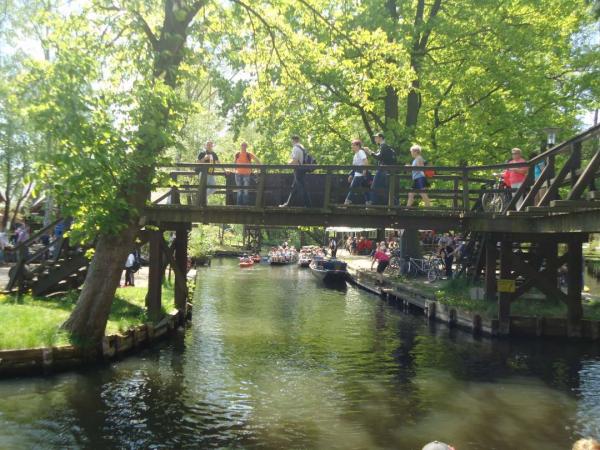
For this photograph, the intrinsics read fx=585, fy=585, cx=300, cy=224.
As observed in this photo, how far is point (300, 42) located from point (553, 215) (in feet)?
22.7

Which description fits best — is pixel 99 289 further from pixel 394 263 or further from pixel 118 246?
pixel 394 263

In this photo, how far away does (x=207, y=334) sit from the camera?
53.6ft

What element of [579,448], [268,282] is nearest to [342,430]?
[579,448]

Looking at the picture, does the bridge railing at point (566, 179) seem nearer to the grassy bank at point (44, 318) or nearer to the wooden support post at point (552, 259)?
the wooden support post at point (552, 259)

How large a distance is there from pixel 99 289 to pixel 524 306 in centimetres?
1228

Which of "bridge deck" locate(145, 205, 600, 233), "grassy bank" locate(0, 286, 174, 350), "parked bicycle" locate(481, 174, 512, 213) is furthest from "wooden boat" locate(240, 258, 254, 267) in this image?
"parked bicycle" locate(481, 174, 512, 213)

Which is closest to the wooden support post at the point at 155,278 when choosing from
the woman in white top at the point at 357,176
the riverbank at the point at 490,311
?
the woman in white top at the point at 357,176

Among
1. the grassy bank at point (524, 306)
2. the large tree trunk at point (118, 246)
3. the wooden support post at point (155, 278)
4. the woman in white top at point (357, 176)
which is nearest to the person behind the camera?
the large tree trunk at point (118, 246)

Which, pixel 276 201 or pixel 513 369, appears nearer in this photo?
pixel 513 369

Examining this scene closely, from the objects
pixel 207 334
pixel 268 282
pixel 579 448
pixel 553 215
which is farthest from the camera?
pixel 268 282

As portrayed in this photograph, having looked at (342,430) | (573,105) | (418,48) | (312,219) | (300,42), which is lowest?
(342,430)

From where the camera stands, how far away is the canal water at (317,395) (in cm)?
851

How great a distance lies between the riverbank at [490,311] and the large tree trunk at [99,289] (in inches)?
400

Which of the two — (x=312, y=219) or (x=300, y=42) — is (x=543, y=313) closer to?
(x=312, y=219)
